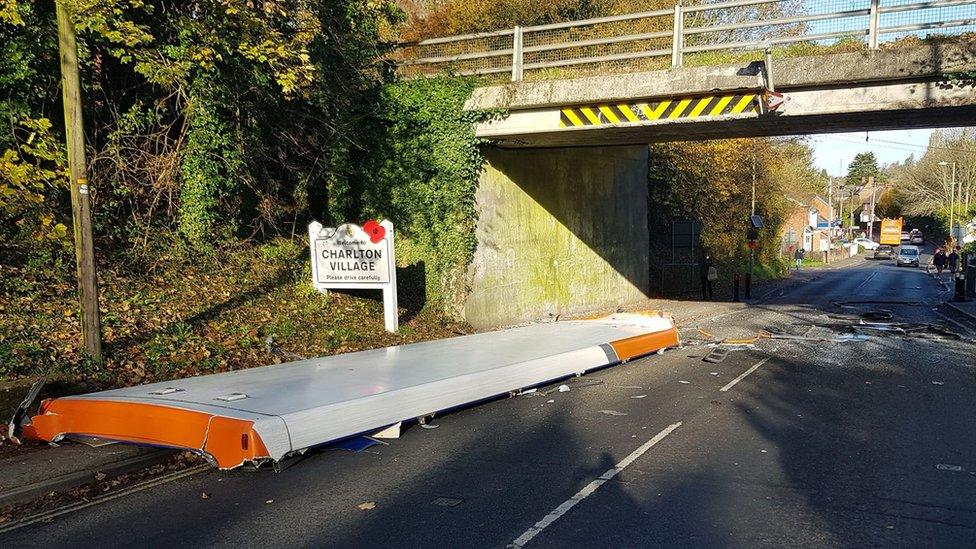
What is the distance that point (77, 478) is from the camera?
5.81 meters

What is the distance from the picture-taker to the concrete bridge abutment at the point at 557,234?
53.9 feet

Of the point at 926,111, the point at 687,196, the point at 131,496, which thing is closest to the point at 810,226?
the point at 687,196

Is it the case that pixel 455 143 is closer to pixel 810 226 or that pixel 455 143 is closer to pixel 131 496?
pixel 131 496

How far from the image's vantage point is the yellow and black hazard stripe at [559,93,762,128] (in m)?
12.8

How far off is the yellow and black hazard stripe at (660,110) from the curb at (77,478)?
409 inches

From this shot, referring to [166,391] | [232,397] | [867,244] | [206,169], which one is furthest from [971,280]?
[867,244]

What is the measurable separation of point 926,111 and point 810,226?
67.0m

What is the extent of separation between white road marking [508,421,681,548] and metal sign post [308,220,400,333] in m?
6.13

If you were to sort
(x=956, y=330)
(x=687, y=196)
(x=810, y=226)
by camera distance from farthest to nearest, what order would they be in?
1. (x=810, y=226)
2. (x=687, y=196)
3. (x=956, y=330)

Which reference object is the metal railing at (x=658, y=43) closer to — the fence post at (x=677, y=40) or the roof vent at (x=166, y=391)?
the fence post at (x=677, y=40)

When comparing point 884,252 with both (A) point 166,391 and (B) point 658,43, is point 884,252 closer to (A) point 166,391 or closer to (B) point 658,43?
(B) point 658,43

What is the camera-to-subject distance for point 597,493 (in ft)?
17.7

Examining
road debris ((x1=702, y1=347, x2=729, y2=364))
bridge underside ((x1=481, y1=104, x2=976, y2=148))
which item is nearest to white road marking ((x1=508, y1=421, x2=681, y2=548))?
road debris ((x1=702, y1=347, x2=729, y2=364))

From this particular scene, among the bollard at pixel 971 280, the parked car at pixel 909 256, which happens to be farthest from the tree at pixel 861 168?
the bollard at pixel 971 280
